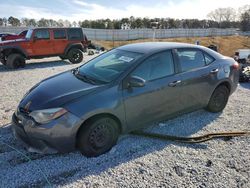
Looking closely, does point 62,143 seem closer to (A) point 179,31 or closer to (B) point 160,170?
(B) point 160,170

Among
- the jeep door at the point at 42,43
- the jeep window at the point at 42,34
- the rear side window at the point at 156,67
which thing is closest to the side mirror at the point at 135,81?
the rear side window at the point at 156,67

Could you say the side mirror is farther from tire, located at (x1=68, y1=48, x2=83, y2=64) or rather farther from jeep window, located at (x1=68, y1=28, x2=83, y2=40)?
jeep window, located at (x1=68, y1=28, x2=83, y2=40)

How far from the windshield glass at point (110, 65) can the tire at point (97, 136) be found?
0.66 meters

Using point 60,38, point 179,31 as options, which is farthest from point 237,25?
point 60,38

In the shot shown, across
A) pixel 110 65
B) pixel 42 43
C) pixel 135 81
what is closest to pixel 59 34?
pixel 42 43

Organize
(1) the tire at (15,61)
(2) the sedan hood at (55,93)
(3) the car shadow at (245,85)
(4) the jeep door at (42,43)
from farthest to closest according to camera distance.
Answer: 1. (4) the jeep door at (42,43)
2. (1) the tire at (15,61)
3. (3) the car shadow at (245,85)
4. (2) the sedan hood at (55,93)

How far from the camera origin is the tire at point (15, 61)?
34.5 ft

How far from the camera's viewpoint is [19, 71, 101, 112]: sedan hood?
3346 millimetres

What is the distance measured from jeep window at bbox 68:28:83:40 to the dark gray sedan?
26.2 feet

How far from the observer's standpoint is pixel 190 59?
4.55 meters

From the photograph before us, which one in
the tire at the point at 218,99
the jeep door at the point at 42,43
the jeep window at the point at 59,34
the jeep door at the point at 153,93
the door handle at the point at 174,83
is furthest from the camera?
the jeep window at the point at 59,34

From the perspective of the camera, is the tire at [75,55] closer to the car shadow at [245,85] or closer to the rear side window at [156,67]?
the car shadow at [245,85]

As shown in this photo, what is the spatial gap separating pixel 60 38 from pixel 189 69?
8.85 meters

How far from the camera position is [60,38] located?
11820 mm
